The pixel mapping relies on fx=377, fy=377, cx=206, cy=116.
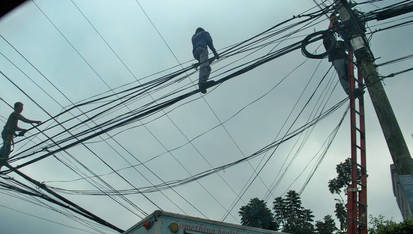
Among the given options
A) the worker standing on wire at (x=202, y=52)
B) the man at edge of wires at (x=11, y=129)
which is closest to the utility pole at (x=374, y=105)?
the worker standing on wire at (x=202, y=52)

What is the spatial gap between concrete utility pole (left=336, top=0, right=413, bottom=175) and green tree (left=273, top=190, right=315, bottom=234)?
2918cm

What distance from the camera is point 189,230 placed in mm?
6098

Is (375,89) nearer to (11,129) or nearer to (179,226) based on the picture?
(179,226)

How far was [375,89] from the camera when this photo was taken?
6559mm

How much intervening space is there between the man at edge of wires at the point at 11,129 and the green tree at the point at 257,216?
27.4 metres

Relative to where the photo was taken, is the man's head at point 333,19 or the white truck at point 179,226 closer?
the white truck at point 179,226

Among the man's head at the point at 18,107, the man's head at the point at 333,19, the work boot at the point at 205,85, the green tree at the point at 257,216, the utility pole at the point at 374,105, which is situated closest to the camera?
the utility pole at the point at 374,105

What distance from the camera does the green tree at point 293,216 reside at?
3456 cm

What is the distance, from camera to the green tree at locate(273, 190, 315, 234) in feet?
113

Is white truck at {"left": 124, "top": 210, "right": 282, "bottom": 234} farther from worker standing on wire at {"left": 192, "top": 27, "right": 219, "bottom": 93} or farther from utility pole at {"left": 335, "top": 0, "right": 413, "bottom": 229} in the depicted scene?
worker standing on wire at {"left": 192, "top": 27, "right": 219, "bottom": 93}

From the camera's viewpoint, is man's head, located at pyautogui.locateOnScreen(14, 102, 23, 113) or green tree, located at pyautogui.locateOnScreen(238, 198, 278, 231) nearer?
man's head, located at pyautogui.locateOnScreen(14, 102, 23, 113)

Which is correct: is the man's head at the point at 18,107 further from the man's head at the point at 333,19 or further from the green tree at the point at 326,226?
the green tree at the point at 326,226

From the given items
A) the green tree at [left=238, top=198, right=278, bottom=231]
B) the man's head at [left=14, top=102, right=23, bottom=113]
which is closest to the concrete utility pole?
the man's head at [left=14, top=102, right=23, bottom=113]

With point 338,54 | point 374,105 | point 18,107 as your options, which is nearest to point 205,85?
point 338,54
